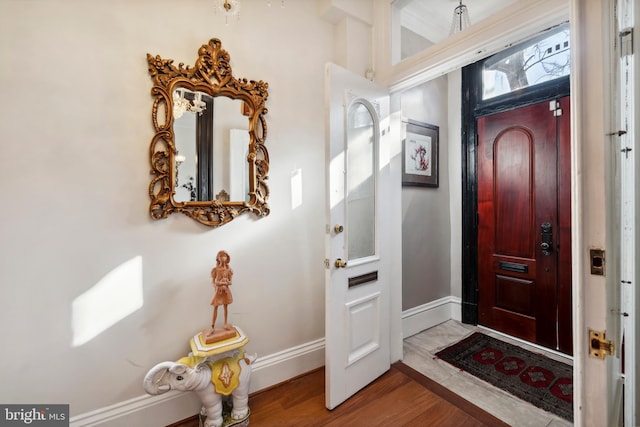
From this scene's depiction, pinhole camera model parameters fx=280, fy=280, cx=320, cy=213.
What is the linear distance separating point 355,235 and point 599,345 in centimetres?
128

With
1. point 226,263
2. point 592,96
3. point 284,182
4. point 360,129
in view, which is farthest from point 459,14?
point 226,263

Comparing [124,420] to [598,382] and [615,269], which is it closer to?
[598,382]

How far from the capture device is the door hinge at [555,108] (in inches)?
93.3

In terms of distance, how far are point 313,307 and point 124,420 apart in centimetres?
130

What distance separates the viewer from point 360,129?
2010mm

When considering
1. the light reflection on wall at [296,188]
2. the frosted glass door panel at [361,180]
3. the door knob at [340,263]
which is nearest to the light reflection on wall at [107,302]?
the light reflection on wall at [296,188]

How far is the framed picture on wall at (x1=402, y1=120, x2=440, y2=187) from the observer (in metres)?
2.79

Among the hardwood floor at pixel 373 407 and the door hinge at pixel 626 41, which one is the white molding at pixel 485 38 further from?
the hardwood floor at pixel 373 407

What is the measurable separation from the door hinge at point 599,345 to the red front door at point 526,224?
1.73 m

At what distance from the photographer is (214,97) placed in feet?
5.91

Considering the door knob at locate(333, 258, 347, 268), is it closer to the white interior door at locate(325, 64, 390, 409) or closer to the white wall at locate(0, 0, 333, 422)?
the white interior door at locate(325, 64, 390, 409)

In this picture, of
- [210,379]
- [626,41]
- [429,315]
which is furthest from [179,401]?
[626,41]

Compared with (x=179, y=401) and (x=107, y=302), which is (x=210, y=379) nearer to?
(x=179, y=401)

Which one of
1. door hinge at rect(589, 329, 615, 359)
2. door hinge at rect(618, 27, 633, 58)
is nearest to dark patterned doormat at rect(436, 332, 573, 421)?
door hinge at rect(589, 329, 615, 359)
